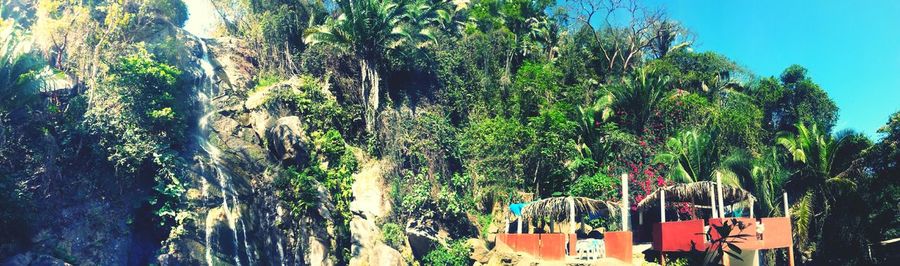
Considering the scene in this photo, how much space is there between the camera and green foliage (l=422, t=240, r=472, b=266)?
2145cm

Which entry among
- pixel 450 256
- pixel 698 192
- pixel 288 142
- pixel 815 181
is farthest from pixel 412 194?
pixel 815 181

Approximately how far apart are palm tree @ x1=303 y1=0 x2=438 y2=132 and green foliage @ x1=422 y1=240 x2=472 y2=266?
642cm

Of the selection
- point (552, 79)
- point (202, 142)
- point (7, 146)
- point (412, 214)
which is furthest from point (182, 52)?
point (552, 79)

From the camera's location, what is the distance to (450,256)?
21.5 metres

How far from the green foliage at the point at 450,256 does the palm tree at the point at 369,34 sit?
6.42 m

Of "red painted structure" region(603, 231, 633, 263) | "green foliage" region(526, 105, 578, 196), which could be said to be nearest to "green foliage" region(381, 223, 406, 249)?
"green foliage" region(526, 105, 578, 196)

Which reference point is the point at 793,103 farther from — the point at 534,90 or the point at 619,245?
the point at 619,245

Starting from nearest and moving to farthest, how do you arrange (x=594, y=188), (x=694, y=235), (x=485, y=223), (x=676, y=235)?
(x=694, y=235)
(x=676, y=235)
(x=594, y=188)
(x=485, y=223)

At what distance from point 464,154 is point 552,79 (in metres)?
6.46

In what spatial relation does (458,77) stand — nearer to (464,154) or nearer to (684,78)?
(464,154)

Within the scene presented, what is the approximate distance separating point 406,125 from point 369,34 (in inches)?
165

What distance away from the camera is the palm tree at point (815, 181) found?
2517cm

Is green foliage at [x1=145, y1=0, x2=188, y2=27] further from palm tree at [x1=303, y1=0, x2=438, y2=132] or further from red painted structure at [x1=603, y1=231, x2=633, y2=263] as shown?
red painted structure at [x1=603, y1=231, x2=633, y2=263]

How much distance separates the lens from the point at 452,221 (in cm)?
2319
